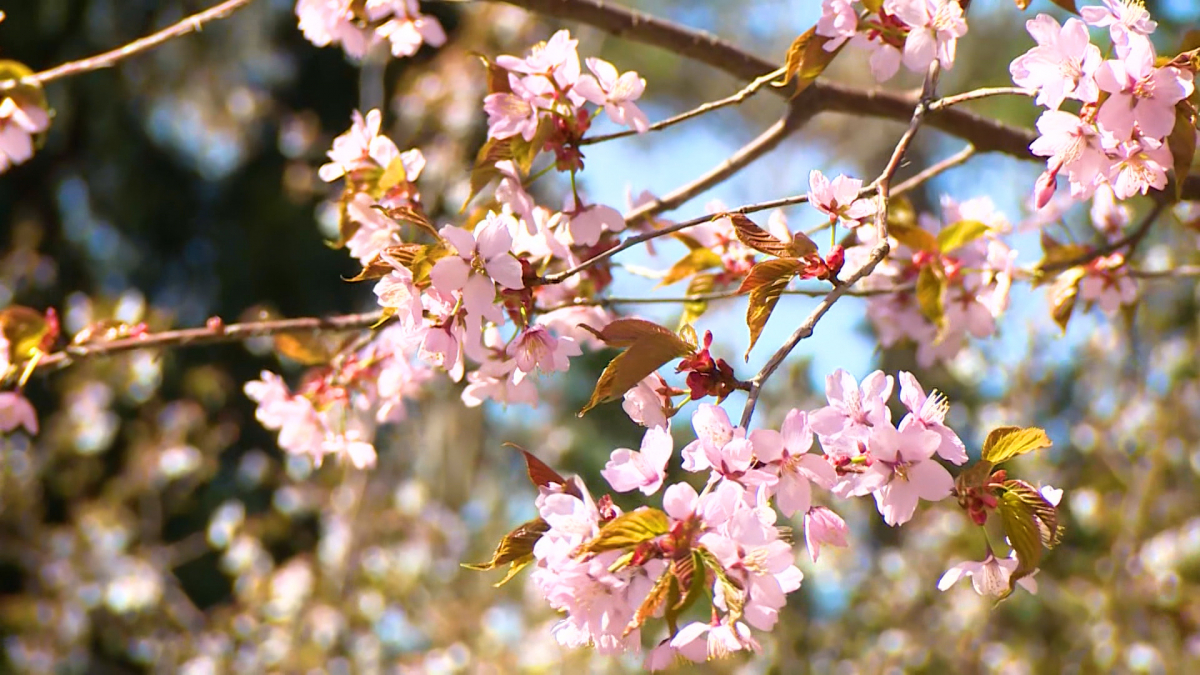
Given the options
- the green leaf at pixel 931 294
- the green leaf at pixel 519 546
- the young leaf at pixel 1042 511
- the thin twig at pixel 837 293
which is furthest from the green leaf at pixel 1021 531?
the green leaf at pixel 931 294

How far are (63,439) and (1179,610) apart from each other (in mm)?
3248

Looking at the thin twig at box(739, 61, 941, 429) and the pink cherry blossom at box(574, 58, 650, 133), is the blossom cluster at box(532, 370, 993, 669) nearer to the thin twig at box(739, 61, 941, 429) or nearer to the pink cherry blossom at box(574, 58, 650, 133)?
the thin twig at box(739, 61, 941, 429)

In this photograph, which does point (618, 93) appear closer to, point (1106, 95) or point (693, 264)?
point (693, 264)

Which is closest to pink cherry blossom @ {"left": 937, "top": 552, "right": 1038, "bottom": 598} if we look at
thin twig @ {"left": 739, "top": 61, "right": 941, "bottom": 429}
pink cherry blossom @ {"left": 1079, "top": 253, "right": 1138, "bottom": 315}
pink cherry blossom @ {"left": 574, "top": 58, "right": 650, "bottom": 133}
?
thin twig @ {"left": 739, "top": 61, "right": 941, "bottom": 429}

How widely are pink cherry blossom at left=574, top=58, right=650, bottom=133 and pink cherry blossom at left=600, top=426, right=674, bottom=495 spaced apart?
0.28 metres

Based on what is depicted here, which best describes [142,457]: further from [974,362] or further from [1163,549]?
[1163,549]

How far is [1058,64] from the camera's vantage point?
62cm

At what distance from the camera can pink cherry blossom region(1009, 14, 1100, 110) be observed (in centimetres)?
61

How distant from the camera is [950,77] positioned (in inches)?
182

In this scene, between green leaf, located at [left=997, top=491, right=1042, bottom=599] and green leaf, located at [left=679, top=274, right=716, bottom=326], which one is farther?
green leaf, located at [left=679, top=274, right=716, bottom=326]

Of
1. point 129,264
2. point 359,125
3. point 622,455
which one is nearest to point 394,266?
point 622,455

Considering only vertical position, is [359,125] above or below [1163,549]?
above

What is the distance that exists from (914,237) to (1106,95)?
306 millimetres

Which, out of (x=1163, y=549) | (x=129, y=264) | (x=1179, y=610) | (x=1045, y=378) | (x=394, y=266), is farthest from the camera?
(x=129, y=264)
